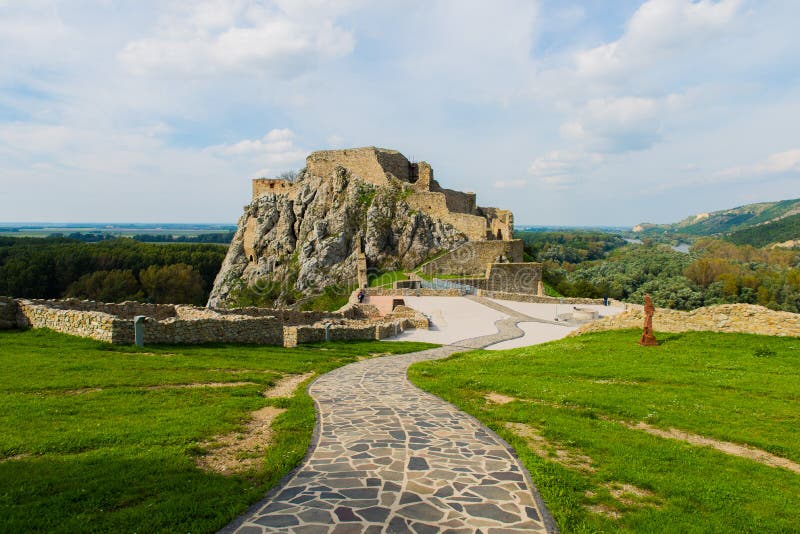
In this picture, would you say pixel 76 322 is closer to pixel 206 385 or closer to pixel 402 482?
pixel 206 385

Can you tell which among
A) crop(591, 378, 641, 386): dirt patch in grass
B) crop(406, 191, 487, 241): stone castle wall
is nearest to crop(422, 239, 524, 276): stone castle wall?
crop(406, 191, 487, 241): stone castle wall

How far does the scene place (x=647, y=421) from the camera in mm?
8539

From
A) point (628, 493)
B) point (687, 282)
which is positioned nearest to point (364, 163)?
point (628, 493)

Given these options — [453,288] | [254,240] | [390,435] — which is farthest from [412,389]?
[254,240]

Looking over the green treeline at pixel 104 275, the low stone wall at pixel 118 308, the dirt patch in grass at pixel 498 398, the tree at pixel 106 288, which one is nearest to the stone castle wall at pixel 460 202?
the low stone wall at pixel 118 308

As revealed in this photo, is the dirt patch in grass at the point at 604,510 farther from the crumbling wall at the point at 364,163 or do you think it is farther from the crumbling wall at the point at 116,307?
the crumbling wall at the point at 364,163

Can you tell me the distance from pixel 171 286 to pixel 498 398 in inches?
3208

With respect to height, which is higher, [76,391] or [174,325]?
[174,325]

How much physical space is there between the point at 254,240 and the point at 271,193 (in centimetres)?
683

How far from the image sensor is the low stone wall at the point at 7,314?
1661 cm

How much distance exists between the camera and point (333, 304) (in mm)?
47750

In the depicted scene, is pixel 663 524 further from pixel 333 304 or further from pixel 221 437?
pixel 333 304

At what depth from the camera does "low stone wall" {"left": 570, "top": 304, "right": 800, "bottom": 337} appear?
14.4m

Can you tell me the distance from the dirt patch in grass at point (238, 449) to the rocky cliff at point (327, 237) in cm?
4177
